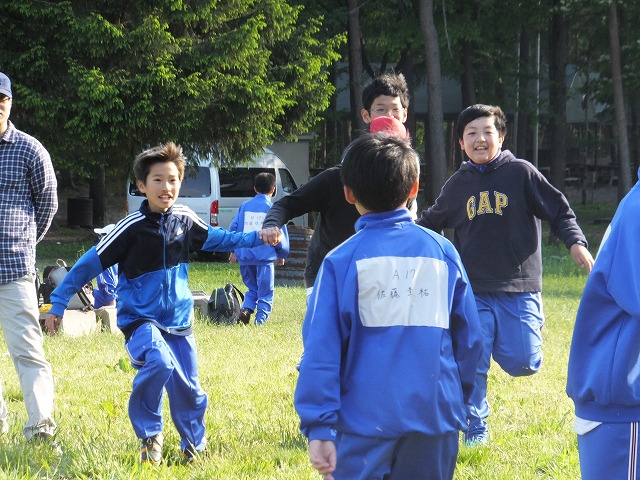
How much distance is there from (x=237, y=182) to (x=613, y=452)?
22.3 m

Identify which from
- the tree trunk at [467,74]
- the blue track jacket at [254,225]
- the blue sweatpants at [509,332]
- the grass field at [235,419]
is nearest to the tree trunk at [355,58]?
the tree trunk at [467,74]

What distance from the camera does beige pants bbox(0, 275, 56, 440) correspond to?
5.80m

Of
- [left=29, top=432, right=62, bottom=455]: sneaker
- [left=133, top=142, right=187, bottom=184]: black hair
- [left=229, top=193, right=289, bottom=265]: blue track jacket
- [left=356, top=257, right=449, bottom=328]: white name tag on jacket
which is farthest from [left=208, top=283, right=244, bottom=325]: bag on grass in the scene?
[left=356, top=257, right=449, bottom=328]: white name tag on jacket

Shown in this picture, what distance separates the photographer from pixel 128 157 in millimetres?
21672

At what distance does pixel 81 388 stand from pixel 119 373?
0.77m

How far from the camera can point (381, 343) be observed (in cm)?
314

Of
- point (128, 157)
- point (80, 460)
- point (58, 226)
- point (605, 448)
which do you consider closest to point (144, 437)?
point (80, 460)

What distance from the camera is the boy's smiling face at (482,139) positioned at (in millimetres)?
5859

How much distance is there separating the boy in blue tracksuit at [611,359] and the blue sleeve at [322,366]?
0.73m

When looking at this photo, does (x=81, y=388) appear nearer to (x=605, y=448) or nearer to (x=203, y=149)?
(x=605, y=448)

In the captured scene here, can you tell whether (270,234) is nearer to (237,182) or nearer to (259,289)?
(259,289)

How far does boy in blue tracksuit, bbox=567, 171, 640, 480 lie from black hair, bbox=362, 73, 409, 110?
8.34ft

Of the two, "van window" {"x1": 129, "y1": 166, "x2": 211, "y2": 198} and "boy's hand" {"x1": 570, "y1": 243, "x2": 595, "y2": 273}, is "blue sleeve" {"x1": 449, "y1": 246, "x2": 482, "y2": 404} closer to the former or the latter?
"boy's hand" {"x1": 570, "y1": 243, "x2": 595, "y2": 273}

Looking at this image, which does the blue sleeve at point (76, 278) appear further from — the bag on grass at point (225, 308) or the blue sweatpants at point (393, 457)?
the bag on grass at point (225, 308)
